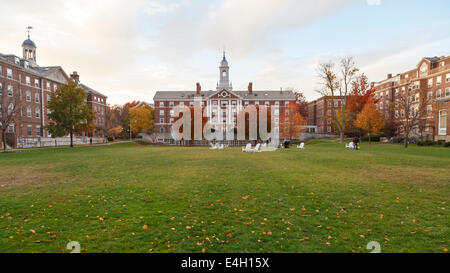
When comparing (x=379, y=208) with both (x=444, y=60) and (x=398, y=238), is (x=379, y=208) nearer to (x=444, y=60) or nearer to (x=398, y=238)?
(x=398, y=238)

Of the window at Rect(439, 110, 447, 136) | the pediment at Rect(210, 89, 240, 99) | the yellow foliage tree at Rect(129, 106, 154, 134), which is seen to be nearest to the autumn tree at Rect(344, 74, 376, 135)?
the window at Rect(439, 110, 447, 136)

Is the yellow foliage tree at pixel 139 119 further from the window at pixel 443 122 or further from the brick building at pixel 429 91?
the window at pixel 443 122

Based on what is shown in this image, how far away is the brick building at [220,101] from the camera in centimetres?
6925

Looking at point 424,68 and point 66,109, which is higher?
point 424,68

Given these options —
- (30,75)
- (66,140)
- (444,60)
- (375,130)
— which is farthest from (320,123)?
(30,75)

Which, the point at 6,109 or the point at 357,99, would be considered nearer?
the point at 6,109

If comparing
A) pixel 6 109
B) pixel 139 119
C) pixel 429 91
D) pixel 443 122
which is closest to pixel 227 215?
pixel 6 109

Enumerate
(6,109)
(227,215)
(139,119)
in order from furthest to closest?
(139,119)
(6,109)
(227,215)

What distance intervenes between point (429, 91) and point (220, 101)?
166ft

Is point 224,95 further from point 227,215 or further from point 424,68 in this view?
point 227,215

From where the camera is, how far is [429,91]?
51156 mm

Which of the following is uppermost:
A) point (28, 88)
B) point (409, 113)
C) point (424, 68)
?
point (424, 68)

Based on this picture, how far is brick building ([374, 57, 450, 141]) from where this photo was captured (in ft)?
121

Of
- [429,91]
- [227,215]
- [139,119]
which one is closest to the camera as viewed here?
[227,215]
